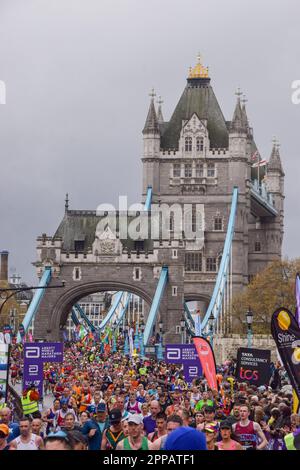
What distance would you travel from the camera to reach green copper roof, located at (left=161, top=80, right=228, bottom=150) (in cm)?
12569

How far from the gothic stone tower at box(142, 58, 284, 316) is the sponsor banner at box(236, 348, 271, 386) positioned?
90.5 metres

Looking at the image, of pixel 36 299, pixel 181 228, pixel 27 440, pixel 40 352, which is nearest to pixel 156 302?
pixel 36 299

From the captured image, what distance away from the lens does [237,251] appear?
393ft

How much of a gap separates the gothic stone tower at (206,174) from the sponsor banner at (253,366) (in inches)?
3563

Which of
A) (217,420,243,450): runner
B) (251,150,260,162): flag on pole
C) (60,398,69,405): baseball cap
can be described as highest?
(251,150,260,162): flag on pole

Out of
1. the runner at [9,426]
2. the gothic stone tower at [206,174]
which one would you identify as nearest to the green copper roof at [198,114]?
the gothic stone tower at [206,174]

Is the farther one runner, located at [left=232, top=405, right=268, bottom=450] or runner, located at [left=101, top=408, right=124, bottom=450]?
runner, located at [left=232, top=405, right=268, bottom=450]

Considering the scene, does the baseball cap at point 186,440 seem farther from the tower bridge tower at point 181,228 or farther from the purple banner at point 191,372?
the tower bridge tower at point 181,228

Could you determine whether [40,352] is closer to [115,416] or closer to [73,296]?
[115,416]

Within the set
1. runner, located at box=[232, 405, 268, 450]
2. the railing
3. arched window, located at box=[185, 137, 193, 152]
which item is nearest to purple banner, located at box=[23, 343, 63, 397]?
runner, located at box=[232, 405, 268, 450]

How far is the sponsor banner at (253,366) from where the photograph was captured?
2819cm

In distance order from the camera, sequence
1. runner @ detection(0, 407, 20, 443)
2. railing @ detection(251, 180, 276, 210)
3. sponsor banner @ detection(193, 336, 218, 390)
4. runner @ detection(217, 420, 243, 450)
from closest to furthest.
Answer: runner @ detection(217, 420, 243, 450) < runner @ detection(0, 407, 20, 443) < sponsor banner @ detection(193, 336, 218, 390) < railing @ detection(251, 180, 276, 210)

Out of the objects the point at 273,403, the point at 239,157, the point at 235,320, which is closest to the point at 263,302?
the point at 235,320

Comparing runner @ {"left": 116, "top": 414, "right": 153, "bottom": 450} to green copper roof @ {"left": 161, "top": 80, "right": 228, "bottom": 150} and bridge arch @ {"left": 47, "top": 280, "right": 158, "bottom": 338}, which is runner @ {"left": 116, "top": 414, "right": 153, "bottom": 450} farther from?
green copper roof @ {"left": 161, "top": 80, "right": 228, "bottom": 150}
